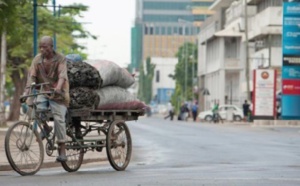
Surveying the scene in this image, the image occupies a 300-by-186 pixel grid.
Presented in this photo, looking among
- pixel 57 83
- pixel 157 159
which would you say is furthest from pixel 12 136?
pixel 157 159

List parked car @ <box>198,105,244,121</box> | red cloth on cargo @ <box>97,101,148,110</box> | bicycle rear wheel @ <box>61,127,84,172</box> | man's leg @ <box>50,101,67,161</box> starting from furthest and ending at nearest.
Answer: parked car @ <box>198,105,244,121</box> → red cloth on cargo @ <box>97,101,148,110</box> → bicycle rear wheel @ <box>61,127,84,172</box> → man's leg @ <box>50,101,67,161</box>

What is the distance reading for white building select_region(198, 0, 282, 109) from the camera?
269ft

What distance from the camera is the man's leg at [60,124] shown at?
1448 centimetres

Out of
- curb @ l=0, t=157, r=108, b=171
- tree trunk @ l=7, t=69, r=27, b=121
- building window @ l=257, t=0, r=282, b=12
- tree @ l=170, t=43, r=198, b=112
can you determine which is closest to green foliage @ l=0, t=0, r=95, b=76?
tree trunk @ l=7, t=69, r=27, b=121

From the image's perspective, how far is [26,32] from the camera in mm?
35125

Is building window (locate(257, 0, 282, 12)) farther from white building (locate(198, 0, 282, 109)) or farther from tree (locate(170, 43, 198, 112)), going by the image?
tree (locate(170, 43, 198, 112))

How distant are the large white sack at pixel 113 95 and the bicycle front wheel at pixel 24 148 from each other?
5.27 feet

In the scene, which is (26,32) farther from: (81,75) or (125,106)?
(81,75)

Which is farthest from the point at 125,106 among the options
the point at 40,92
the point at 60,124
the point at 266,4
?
the point at 266,4

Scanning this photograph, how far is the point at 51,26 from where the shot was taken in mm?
43469

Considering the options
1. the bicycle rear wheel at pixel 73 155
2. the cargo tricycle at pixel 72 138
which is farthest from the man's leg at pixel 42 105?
the bicycle rear wheel at pixel 73 155

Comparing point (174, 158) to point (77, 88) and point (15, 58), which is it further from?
point (15, 58)

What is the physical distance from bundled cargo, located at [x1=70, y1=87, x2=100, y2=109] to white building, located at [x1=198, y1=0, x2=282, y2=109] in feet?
205

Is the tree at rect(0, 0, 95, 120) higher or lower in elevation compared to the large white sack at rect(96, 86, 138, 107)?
higher
